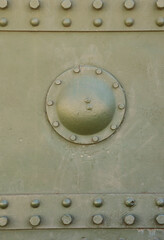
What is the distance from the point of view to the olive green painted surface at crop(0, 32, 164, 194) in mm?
1653

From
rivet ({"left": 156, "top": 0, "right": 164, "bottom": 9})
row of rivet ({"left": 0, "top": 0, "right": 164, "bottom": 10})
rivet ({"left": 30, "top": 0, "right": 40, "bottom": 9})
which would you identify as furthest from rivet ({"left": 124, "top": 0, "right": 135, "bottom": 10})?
rivet ({"left": 30, "top": 0, "right": 40, "bottom": 9})

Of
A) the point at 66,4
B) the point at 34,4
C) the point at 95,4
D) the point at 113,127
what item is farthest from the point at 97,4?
the point at 113,127

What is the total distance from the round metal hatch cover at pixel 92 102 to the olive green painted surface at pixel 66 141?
27 millimetres

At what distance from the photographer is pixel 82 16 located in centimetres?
168

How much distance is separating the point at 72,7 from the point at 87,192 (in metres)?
0.76

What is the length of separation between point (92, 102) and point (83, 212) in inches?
17.3

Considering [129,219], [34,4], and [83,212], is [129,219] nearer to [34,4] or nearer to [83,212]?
[83,212]

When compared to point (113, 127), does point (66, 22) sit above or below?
above

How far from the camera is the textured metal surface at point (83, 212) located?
1619mm

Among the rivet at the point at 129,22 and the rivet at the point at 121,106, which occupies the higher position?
the rivet at the point at 129,22

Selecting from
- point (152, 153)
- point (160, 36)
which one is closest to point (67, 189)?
point (152, 153)

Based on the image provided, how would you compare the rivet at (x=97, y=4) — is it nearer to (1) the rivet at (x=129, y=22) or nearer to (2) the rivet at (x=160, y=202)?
(1) the rivet at (x=129, y=22)

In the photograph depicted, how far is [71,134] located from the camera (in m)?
1.68

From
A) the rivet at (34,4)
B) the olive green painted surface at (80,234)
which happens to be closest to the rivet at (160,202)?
the olive green painted surface at (80,234)
